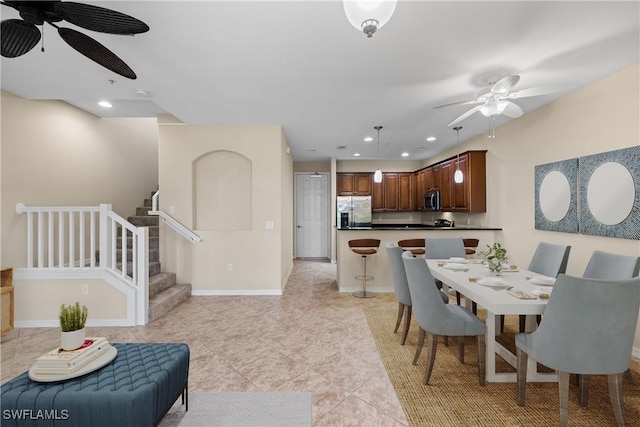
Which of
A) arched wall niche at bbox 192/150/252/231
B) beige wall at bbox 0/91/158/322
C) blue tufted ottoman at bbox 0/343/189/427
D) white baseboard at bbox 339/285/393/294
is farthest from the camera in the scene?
white baseboard at bbox 339/285/393/294

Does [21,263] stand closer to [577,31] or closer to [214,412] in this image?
[214,412]

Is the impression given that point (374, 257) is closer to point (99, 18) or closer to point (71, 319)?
point (71, 319)

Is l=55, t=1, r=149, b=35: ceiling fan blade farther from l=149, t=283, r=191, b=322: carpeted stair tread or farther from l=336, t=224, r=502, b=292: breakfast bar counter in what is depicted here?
l=336, t=224, r=502, b=292: breakfast bar counter

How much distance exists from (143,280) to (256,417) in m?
2.38

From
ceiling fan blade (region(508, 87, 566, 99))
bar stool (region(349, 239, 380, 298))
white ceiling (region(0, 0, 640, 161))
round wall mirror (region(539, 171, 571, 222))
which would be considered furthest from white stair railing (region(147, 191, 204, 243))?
round wall mirror (region(539, 171, 571, 222))

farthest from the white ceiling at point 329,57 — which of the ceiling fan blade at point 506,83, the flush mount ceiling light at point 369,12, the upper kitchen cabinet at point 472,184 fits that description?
the upper kitchen cabinet at point 472,184

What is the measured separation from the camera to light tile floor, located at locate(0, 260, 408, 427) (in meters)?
2.13

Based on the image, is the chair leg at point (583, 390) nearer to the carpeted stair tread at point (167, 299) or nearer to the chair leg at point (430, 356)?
the chair leg at point (430, 356)

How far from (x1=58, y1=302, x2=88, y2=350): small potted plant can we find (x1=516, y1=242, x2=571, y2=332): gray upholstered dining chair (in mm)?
3430

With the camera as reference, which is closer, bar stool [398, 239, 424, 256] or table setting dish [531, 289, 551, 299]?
table setting dish [531, 289, 551, 299]

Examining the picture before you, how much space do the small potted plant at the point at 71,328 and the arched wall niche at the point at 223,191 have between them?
313 centimetres

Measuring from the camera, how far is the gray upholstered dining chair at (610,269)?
202 centimetres

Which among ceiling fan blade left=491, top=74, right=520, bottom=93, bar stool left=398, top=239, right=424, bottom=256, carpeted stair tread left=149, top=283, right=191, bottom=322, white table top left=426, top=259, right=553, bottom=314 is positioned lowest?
carpeted stair tread left=149, top=283, right=191, bottom=322

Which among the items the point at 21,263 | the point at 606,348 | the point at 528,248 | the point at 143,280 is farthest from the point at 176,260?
the point at 528,248
